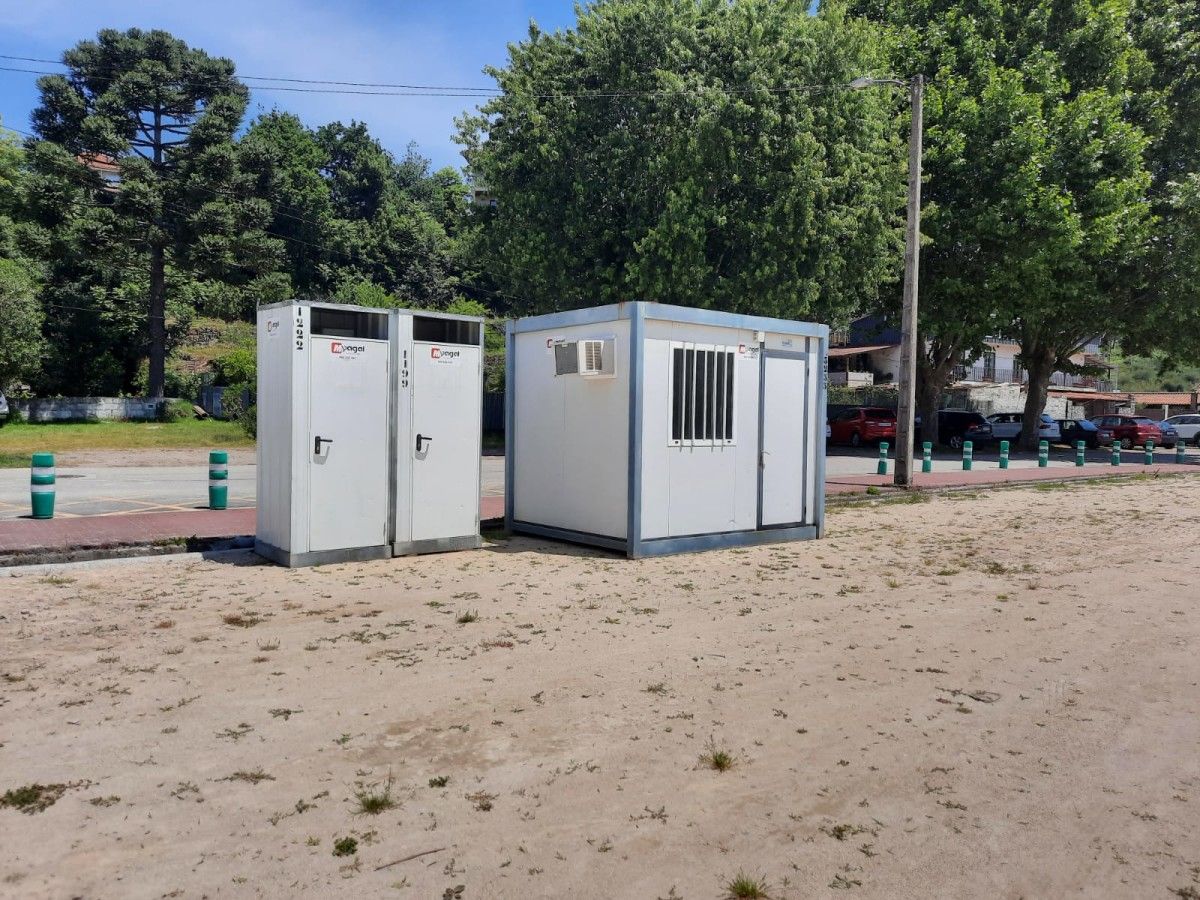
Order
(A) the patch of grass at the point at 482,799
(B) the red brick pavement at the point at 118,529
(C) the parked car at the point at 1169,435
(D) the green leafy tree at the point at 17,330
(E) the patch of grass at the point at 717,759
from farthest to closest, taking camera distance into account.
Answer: (C) the parked car at the point at 1169,435 → (D) the green leafy tree at the point at 17,330 → (B) the red brick pavement at the point at 118,529 → (E) the patch of grass at the point at 717,759 → (A) the patch of grass at the point at 482,799

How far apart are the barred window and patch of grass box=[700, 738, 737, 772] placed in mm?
6447

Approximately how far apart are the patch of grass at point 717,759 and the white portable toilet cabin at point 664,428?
5895mm

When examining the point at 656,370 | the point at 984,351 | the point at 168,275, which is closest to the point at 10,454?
Result: the point at 656,370

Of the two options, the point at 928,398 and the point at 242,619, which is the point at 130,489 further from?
the point at 928,398

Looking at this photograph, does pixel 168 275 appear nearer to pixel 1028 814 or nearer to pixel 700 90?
pixel 700 90

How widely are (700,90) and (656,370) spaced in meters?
16.9

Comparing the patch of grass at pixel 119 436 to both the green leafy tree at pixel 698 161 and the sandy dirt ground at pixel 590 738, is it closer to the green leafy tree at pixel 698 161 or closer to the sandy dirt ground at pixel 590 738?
the green leafy tree at pixel 698 161

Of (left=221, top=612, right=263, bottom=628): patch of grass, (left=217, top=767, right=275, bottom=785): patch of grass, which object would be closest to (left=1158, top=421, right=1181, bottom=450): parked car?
(left=221, top=612, right=263, bottom=628): patch of grass

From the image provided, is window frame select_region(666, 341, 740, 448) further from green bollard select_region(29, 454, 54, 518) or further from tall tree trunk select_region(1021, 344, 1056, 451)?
tall tree trunk select_region(1021, 344, 1056, 451)

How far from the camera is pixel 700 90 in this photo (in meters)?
25.1

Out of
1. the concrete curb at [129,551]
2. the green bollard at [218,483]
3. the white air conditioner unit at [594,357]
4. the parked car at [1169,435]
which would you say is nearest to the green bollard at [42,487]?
the green bollard at [218,483]

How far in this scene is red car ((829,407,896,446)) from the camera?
35.8 meters

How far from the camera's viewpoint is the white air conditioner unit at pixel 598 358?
1066 centimetres

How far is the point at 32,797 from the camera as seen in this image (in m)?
3.99
